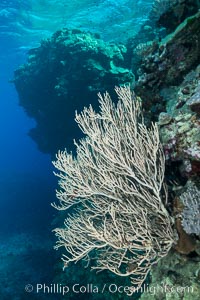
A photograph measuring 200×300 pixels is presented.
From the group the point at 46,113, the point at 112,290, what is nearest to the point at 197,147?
the point at 112,290

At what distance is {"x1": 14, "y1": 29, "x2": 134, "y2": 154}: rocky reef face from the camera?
50.2ft

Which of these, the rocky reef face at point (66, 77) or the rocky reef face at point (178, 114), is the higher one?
the rocky reef face at point (66, 77)

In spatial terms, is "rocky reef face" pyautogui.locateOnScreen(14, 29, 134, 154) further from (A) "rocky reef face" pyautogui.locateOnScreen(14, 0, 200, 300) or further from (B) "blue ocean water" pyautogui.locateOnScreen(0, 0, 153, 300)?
(A) "rocky reef face" pyautogui.locateOnScreen(14, 0, 200, 300)

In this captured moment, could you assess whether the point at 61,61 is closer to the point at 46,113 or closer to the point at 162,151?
the point at 46,113

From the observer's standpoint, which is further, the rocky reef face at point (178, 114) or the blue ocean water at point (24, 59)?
the blue ocean water at point (24, 59)

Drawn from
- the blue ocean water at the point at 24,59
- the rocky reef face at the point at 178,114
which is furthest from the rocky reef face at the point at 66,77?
the rocky reef face at the point at 178,114

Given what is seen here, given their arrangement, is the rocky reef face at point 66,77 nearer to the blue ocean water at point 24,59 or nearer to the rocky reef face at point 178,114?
the blue ocean water at point 24,59

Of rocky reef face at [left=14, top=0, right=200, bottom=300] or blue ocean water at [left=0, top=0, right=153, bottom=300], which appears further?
blue ocean water at [left=0, top=0, right=153, bottom=300]

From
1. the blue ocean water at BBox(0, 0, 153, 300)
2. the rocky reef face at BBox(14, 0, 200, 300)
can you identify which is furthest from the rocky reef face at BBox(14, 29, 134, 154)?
the rocky reef face at BBox(14, 0, 200, 300)

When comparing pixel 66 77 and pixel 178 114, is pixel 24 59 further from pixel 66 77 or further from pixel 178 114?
pixel 178 114

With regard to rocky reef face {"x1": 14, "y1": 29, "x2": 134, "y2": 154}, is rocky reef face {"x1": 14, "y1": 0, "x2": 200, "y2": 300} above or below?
below

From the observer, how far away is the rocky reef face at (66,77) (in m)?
15.3

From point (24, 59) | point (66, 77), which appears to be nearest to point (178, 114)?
point (66, 77)

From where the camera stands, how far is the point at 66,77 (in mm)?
16031
